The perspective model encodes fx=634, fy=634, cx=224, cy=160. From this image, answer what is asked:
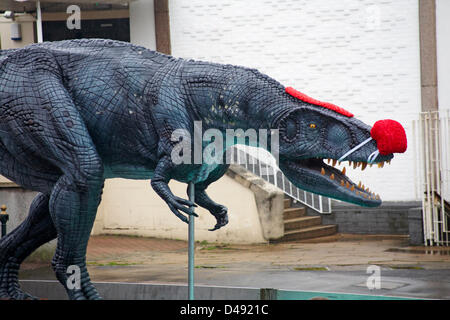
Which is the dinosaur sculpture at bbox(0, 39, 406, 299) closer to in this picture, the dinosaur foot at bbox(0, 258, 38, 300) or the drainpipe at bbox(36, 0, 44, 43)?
the dinosaur foot at bbox(0, 258, 38, 300)

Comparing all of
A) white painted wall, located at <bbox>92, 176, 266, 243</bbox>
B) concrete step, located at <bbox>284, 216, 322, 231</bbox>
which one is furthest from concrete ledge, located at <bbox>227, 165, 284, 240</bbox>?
concrete step, located at <bbox>284, 216, 322, 231</bbox>

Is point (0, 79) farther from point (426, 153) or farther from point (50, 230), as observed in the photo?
point (426, 153)

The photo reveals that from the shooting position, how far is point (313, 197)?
12.2 meters

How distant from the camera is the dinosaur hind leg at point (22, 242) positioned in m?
4.43

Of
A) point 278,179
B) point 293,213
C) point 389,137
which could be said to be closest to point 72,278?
point 389,137

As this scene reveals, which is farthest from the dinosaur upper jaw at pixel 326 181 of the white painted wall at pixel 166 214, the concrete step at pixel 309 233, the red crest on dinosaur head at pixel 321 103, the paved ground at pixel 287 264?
the concrete step at pixel 309 233

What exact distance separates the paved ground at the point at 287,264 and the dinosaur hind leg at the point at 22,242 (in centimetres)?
197

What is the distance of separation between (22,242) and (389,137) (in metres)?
2.63

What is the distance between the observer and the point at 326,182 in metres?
3.68

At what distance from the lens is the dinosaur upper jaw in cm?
361

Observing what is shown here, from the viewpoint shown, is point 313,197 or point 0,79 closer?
point 0,79
